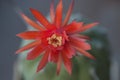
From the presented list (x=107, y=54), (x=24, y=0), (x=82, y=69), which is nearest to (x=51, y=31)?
(x=82, y=69)

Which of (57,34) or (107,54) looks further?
(107,54)

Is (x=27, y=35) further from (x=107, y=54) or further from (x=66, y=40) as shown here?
(x=107, y=54)

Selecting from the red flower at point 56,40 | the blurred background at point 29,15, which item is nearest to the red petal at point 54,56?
the red flower at point 56,40

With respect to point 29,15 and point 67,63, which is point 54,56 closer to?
point 67,63

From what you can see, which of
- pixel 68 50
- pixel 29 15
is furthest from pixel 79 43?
pixel 29 15

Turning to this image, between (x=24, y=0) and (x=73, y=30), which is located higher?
(x=24, y=0)

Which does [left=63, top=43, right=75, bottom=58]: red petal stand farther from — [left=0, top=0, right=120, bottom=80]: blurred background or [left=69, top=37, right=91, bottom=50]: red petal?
[left=0, top=0, right=120, bottom=80]: blurred background
